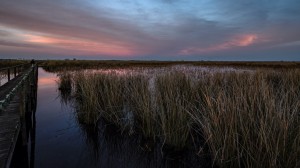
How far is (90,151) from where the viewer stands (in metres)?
5.17

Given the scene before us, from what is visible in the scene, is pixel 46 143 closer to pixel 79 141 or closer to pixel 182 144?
pixel 79 141

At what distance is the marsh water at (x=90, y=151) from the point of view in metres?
4.53

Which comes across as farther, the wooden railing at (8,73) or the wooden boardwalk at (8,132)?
the wooden railing at (8,73)

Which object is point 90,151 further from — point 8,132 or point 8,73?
point 8,73

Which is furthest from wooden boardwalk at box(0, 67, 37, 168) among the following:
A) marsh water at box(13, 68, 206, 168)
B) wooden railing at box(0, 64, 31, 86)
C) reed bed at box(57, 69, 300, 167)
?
wooden railing at box(0, 64, 31, 86)

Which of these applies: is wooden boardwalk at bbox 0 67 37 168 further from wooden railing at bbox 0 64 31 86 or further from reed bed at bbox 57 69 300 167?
wooden railing at bbox 0 64 31 86

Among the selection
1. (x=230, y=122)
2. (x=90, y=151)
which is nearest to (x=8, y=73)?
(x=90, y=151)

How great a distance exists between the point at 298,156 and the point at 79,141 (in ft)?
15.8

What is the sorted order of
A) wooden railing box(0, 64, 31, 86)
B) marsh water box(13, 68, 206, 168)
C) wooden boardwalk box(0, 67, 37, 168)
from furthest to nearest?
wooden railing box(0, 64, 31, 86), marsh water box(13, 68, 206, 168), wooden boardwalk box(0, 67, 37, 168)

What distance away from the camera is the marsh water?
14.9 ft

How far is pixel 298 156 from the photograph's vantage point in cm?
301

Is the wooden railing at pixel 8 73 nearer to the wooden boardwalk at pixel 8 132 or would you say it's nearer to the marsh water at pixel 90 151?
the marsh water at pixel 90 151

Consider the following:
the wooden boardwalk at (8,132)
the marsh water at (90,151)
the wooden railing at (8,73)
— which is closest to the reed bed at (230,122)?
the marsh water at (90,151)

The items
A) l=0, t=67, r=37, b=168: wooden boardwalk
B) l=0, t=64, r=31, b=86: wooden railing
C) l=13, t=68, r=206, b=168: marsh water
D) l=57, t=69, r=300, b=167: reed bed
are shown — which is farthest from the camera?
l=0, t=64, r=31, b=86: wooden railing
